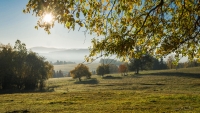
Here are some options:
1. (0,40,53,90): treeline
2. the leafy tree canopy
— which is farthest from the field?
(0,40,53,90): treeline

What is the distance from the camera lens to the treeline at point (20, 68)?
67.9m

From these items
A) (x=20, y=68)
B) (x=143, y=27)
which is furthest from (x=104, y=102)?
(x=20, y=68)

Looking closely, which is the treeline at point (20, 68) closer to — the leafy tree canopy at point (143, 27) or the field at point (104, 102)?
the field at point (104, 102)

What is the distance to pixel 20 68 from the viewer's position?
72.1 meters

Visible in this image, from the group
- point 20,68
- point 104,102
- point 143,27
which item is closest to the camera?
point 143,27

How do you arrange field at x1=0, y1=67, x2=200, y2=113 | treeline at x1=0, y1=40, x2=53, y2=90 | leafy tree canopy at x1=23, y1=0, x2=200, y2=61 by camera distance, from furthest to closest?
treeline at x1=0, y1=40, x2=53, y2=90
field at x1=0, y1=67, x2=200, y2=113
leafy tree canopy at x1=23, y1=0, x2=200, y2=61

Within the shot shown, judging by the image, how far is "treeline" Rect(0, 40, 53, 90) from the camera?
Result: 6794 cm

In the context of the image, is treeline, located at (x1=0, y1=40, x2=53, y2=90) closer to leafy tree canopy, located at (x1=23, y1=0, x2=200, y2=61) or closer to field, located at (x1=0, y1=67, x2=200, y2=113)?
field, located at (x1=0, y1=67, x2=200, y2=113)

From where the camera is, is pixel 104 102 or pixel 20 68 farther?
pixel 20 68

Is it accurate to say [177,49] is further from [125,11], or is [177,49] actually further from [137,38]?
[125,11]

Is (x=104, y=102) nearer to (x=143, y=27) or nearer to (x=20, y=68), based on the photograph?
(x=143, y=27)

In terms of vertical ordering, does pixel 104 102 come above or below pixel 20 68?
below

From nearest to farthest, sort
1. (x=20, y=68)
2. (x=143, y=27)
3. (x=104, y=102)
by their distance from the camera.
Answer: (x=143, y=27) < (x=104, y=102) < (x=20, y=68)

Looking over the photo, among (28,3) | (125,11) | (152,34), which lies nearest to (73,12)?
(28,3)
